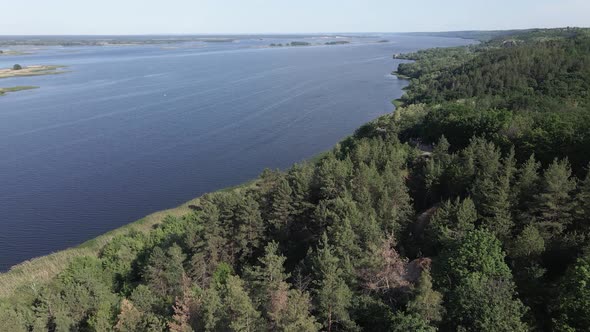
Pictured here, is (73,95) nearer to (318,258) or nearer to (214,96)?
(214,96)

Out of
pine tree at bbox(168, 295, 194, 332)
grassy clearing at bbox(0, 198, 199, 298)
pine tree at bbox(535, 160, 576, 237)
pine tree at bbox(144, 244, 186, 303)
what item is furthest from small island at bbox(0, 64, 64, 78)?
pine tree at bbox(535, 160, 576, 237)

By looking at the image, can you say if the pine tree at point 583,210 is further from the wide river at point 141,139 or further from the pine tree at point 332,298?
the wide river at point 141,139

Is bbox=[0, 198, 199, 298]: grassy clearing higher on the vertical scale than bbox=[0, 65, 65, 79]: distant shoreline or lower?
lower

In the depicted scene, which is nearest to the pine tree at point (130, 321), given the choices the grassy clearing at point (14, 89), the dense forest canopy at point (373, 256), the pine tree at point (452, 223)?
the dense forest canopy at point (373, 256)

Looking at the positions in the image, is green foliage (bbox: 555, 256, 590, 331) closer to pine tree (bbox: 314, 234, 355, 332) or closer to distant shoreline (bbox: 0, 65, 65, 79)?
pine tree (bbox: 314, 234, 355, 332)

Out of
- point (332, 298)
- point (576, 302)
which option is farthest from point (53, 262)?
point (576, 302)

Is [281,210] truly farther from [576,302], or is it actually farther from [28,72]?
[28,72]
